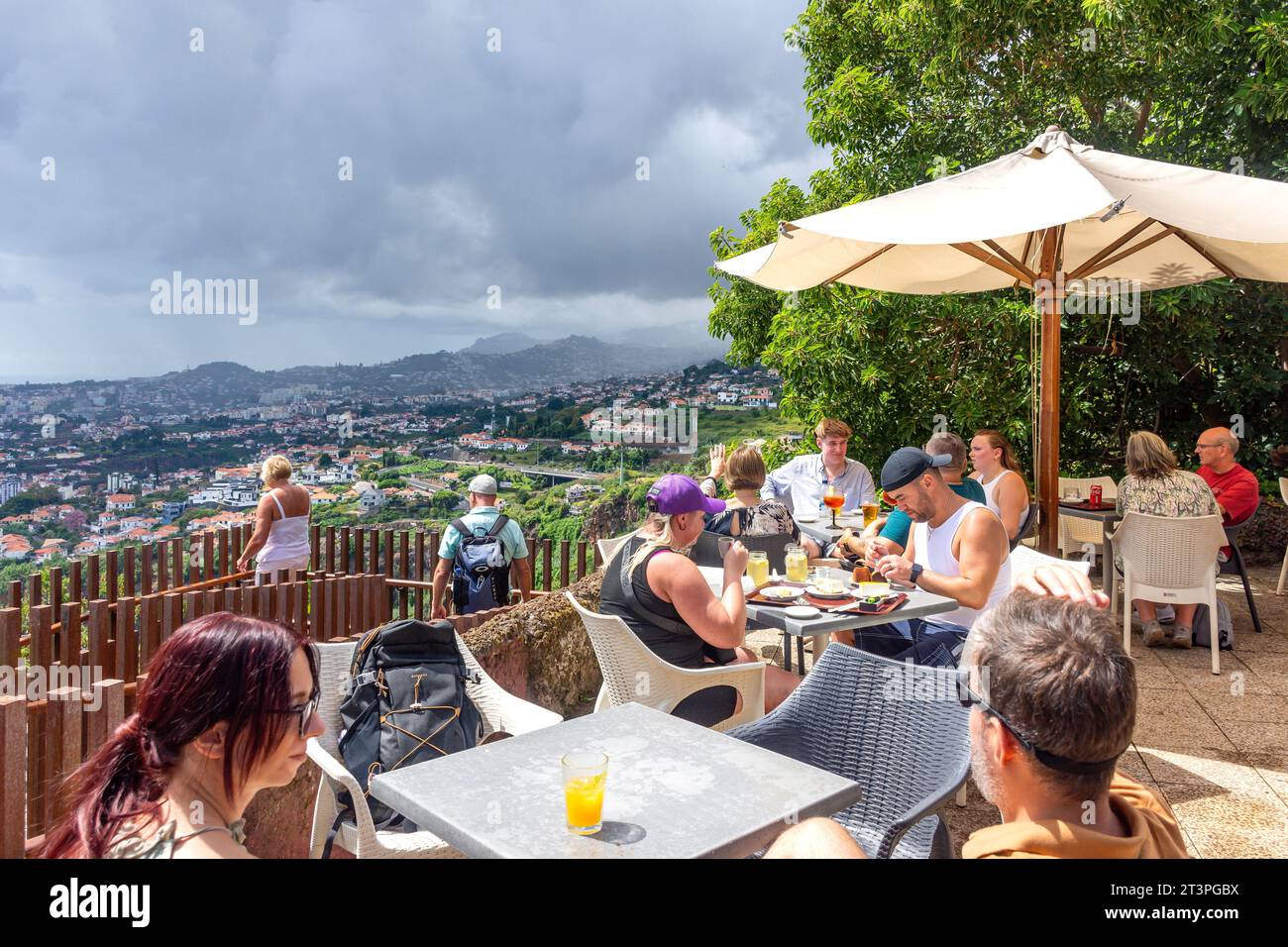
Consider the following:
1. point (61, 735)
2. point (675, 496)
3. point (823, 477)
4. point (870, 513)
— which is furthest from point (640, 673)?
point (823, 477)

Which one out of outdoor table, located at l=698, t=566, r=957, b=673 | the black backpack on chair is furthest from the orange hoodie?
outdoor table, located at l=698, t=566, r=957, b=673

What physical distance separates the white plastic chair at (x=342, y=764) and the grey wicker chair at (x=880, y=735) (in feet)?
2.53

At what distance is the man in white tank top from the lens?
3346 millimetres

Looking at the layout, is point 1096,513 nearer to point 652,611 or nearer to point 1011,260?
point 1011,260

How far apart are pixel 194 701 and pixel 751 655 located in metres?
2.67

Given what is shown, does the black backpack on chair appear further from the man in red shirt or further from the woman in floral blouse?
the man in red shirt

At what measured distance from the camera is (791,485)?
656cm

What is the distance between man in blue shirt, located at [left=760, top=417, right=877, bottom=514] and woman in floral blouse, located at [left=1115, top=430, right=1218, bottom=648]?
5.40 ft

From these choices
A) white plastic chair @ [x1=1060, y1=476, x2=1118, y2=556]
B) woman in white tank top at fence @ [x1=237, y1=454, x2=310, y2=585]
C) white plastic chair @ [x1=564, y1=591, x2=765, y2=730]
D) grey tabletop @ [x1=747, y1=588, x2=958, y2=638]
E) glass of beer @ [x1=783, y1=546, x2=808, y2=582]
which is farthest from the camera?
white plastic chair @ [x1=1060, y1=476, x2=1118, y2=556]

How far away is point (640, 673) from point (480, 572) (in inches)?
103

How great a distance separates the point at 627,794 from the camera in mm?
1835

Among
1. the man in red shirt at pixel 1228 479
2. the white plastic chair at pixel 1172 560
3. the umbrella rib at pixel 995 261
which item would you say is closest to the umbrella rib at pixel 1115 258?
the umbrella rib at pixel 995 261

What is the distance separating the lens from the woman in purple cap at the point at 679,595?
3006 mm
